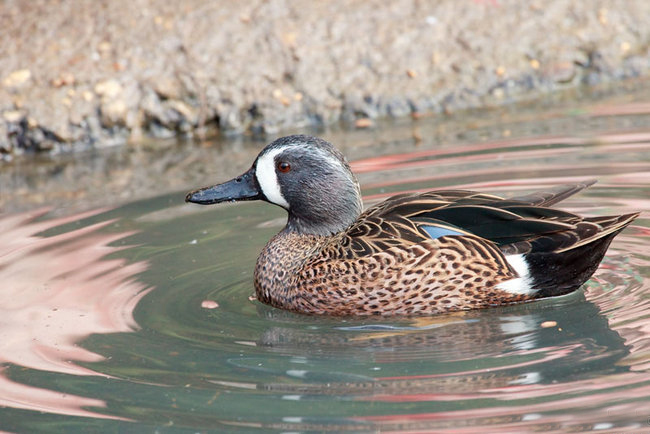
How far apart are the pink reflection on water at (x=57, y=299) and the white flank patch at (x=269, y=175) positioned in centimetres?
94

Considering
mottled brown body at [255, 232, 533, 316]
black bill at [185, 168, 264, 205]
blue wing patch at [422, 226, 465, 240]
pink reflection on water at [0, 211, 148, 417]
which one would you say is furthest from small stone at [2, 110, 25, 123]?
blue wing patch at [422, 226, 465, 240]

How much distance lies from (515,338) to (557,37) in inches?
250

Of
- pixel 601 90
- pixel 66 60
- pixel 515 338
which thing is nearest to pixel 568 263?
pixel 515 338

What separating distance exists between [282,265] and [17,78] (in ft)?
17.6

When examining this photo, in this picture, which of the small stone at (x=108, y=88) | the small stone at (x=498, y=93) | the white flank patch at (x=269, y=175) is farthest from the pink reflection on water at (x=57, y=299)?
the small stone at (x=498, y=93)

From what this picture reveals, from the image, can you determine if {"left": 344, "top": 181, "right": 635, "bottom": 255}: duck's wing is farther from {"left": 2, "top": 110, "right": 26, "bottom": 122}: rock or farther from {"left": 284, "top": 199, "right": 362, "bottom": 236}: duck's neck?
{"left": 2, "top": 110, "right": 26, "bottom": 122}: rock

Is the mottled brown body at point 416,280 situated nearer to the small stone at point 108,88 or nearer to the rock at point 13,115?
the small stone at point 108,88

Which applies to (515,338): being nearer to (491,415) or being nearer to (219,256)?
(491,415)

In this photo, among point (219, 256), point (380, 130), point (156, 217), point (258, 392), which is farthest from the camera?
point (380, 130)

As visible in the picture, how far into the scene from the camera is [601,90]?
10.3 meters

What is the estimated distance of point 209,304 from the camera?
589cm

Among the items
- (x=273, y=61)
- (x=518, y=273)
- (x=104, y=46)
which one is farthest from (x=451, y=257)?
(x=104, y=46)

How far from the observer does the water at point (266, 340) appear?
4.30 metres

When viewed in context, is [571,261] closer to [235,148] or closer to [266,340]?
[266,340]
